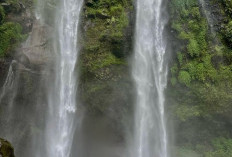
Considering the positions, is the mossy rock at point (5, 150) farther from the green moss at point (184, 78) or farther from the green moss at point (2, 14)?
the green moss at point (2, 14)

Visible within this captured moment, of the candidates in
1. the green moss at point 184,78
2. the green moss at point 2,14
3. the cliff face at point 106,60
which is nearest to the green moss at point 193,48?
the green moss at point 184,78

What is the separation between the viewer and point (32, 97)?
1666 cm

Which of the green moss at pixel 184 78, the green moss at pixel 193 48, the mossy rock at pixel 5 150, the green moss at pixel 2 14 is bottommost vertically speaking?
the mossy rock at pixel 5 150

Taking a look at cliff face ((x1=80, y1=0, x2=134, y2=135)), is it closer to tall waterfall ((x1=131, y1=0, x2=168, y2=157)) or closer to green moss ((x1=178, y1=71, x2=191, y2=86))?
tall waterfall ((x1=131, y1=0, x2=168, y2=157))

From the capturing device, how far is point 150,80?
17250mm

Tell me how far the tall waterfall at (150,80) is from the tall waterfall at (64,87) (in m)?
3.67


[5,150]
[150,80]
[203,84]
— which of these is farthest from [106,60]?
A: [5,150]

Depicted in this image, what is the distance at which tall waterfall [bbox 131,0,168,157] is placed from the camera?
16391mm

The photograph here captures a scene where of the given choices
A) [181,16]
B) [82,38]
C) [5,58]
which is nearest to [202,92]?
[181,16]

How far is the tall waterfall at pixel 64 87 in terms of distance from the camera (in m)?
16.0

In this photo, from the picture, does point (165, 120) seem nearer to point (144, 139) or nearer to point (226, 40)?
point (144, 139)

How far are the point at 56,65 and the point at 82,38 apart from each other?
7.54 ft

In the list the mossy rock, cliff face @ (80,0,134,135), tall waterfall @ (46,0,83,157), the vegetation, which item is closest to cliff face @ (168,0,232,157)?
cliff face @ (80,0,134,135)

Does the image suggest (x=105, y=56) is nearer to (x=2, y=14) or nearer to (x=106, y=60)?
(x=106, y=60)
